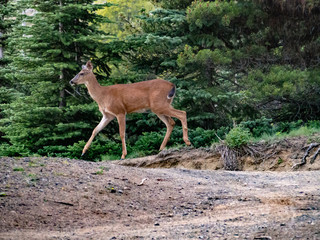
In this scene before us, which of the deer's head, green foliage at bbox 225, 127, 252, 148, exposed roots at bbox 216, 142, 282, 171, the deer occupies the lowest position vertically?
exposed roots at bbox 216, 142, 282, 171

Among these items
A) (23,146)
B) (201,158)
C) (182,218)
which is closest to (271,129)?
(201,158)

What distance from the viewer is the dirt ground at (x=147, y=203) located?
17.0 ft

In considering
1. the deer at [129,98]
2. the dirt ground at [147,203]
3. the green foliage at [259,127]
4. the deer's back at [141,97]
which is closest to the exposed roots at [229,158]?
the deer at [129,98]

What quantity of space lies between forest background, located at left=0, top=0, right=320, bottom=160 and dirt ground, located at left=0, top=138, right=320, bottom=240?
4.88 metres

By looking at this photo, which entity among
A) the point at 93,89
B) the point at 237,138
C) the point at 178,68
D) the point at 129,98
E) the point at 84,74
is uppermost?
the point at 84,74

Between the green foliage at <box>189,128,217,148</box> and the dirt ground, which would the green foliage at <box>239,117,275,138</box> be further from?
the dirt ground

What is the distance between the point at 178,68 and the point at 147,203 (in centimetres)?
962

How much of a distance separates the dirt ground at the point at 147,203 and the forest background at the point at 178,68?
4876 mm

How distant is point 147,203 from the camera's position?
681cm

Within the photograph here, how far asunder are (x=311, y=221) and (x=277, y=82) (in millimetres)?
8881

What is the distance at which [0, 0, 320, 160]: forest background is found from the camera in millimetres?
13703

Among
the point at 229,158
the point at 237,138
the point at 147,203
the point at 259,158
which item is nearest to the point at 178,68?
the point at 237,138

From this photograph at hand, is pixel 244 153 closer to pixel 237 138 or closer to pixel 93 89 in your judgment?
pixel 237 138

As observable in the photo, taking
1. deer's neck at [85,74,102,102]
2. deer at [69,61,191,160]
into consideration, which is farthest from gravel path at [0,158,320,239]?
deer's neck at [85,74,102,102]
